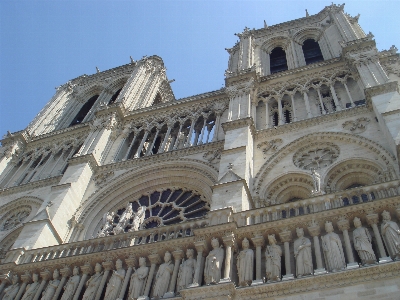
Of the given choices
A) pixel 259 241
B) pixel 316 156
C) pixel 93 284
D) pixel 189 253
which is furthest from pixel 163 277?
pixel 316 156

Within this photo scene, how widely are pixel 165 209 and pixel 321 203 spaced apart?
265 inches

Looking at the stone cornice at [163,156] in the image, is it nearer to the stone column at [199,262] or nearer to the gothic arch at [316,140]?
the gothic arch at [316,140]

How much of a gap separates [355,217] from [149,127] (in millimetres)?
12491

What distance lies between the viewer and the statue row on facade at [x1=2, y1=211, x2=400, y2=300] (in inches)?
384

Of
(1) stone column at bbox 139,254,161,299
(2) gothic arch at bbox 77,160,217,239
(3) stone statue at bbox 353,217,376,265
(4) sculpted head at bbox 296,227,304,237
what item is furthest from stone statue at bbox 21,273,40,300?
(3) stone statue at bbox 353,217,376,265

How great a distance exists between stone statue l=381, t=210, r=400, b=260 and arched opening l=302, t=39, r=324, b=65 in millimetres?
14764

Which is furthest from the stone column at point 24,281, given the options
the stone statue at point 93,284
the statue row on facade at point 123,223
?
the statue row on facade at point 123,223

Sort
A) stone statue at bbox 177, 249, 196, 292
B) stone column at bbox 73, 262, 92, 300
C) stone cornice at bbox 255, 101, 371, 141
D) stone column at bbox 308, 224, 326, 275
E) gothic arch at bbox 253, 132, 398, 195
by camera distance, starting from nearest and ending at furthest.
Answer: stone column at bbox 308, 224, 326, 275 → stone statue at bbox 177, 249, 196, 292 → stone column at bbox 73, 262, 92, 300 → gothic arch at bbox 253, 132, 398, 195 → stone cornice at bbox 255, 101, 371, 141

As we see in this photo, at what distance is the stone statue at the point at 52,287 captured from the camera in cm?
1201

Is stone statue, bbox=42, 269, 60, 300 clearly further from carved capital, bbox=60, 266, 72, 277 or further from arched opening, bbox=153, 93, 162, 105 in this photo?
arched opening, bbox=153, 93, 162, 105

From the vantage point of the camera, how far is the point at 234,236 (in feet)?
37.1

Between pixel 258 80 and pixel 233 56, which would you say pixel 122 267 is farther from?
pixel 233 56

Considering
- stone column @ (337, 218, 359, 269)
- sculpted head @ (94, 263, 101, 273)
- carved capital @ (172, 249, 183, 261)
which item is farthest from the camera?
sculpted head @ (94, 263, 101, 273)

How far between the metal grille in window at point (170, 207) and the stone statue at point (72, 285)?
387 cm
